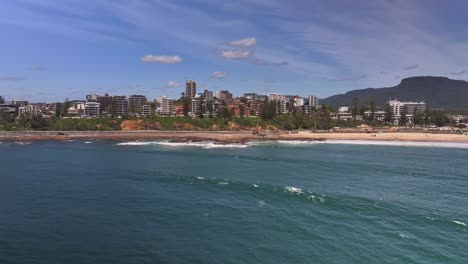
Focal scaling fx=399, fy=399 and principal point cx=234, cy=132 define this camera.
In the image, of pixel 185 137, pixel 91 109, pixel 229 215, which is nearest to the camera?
pixel 229 215

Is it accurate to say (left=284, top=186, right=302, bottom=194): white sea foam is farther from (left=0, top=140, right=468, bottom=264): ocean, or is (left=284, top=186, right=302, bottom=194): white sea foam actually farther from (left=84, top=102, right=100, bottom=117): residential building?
(left=84, top=102, right=100, bottom=117): residential building

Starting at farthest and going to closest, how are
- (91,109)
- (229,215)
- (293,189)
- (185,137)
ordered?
(91,109)
(185,137)
(293,189)
(229,215)

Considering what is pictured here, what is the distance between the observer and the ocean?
851 inches

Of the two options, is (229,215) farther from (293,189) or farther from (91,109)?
(91,109)

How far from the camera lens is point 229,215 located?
1142 inches

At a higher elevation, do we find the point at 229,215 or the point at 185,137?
the point at 185,137

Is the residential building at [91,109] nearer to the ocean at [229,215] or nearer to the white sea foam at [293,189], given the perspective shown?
the ocean at [229,215]

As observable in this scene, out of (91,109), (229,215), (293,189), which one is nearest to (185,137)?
(293,189)

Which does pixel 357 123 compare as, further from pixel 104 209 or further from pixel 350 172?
pixel 104 209

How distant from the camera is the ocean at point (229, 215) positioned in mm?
21625

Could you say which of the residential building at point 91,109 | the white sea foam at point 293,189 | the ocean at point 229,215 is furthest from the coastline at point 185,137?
the residential building at point 91,109

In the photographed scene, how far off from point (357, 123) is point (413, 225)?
15521 centimetres

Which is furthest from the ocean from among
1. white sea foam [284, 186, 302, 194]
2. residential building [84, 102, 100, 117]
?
residential building [84, 102, 100, 117]

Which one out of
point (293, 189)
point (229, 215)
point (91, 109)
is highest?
point (91, 109)
